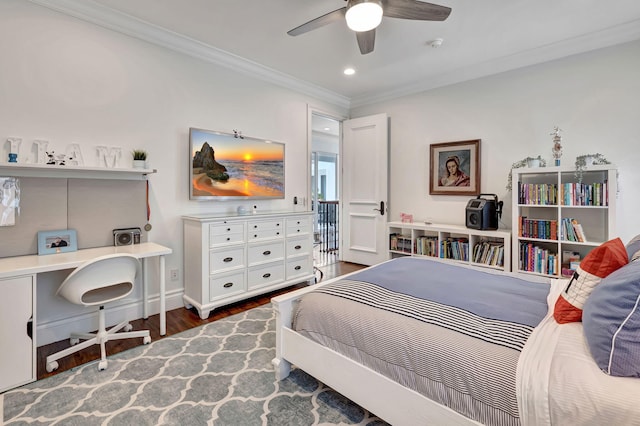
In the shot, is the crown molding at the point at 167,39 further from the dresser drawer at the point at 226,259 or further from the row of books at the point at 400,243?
the row of books at the point at 400,243

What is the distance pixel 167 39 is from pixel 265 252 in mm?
2314

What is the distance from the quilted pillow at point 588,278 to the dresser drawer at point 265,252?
258cm

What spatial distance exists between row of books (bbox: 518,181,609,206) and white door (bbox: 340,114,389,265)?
1.77m

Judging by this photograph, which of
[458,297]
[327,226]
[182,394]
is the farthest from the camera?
[327,226]

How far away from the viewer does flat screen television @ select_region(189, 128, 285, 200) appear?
126 inches

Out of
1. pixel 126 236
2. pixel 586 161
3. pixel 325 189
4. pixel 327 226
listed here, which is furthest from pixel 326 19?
pixel 325 189

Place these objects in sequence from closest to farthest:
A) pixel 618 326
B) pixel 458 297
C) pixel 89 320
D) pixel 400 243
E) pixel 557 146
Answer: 1. pixel 618 326
2. pixel 458 297
3. pixel 89 320
4. pixel 557 146
5. pixel 400 243

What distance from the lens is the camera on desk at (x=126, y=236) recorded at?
2654 mm

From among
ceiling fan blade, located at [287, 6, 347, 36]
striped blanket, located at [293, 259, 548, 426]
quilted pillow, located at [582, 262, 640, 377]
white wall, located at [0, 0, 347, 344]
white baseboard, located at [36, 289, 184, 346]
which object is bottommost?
white baseboard, located at [36, 289, 184, 346]

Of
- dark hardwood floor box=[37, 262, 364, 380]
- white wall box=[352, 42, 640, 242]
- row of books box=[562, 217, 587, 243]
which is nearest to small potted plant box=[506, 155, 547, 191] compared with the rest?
white wall box=[352, 42, 640, 242]

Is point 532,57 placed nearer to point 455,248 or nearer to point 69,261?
point 455,248

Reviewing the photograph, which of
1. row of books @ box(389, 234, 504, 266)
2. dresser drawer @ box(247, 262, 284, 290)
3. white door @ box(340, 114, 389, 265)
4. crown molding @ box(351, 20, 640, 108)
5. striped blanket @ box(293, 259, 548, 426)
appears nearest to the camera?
striped blanket @ box(293, 259, 548, 426)

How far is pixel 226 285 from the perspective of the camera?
9.96ft

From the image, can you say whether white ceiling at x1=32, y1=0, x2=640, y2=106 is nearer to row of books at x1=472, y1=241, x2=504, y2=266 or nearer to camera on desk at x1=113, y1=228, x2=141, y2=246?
camera on desk at x1=113, y1=228, x2=141, y2=246
